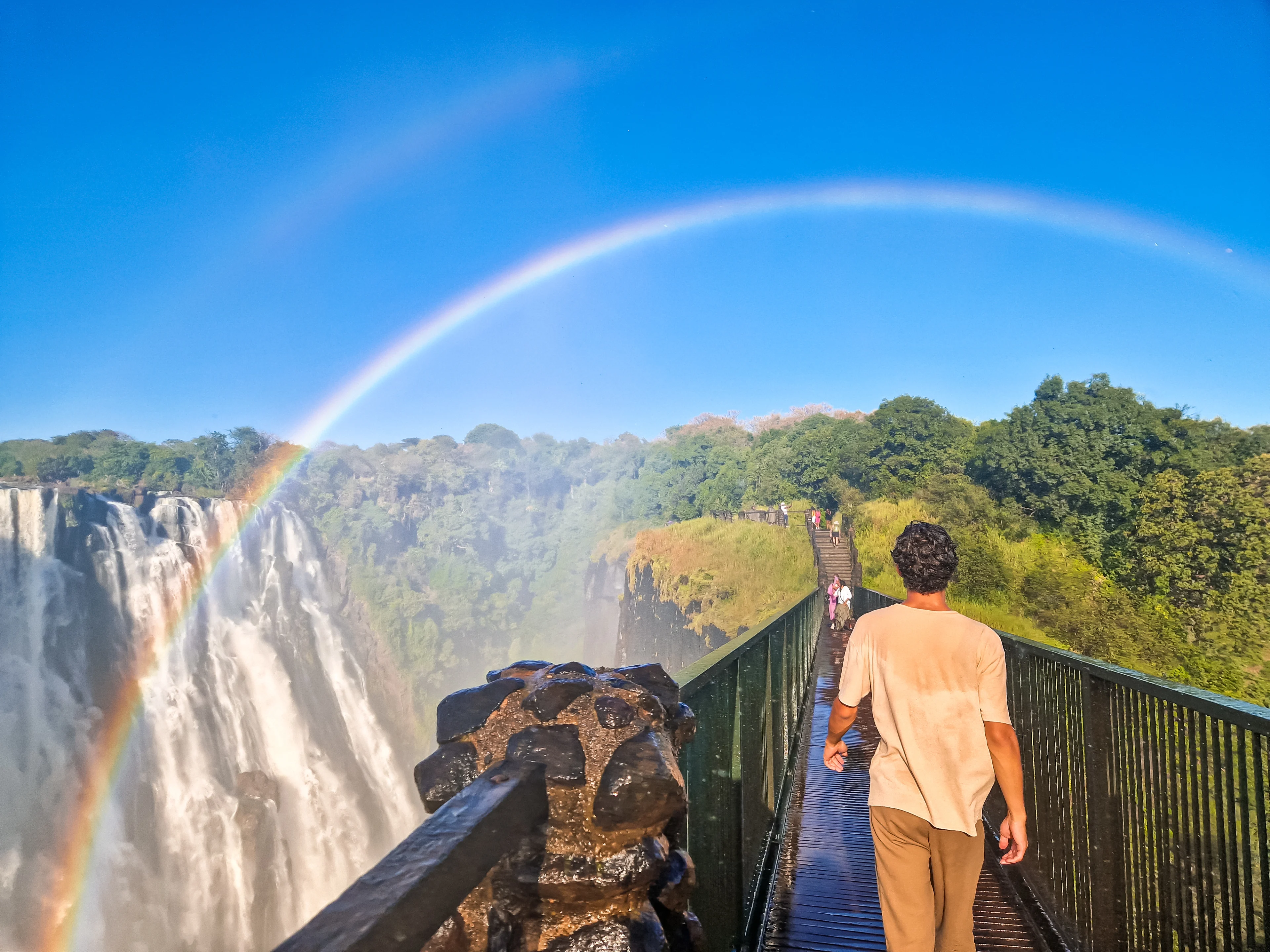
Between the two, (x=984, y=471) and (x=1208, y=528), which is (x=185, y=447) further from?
(x=1208, y=528)

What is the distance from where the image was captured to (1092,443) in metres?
48.1

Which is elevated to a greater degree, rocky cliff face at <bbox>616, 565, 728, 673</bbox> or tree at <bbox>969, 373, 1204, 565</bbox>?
tree at <bbox>969, 373, 1204, 565</bbox>

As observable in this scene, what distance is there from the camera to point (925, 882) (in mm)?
2676

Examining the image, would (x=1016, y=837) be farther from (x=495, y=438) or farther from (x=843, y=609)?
(x=495, y=438)

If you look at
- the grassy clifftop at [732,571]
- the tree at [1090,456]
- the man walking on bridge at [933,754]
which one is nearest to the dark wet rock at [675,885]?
the man walking on bridge at [933,754]

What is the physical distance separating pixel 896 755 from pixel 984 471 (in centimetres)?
5382

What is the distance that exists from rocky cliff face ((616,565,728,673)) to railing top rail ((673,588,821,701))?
88.2ft

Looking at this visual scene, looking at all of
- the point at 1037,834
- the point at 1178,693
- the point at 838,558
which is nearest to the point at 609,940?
the point at 1178,693

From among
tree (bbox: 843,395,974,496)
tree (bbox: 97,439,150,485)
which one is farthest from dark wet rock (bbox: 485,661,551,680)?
tree (bbox: 97,439,150,485)

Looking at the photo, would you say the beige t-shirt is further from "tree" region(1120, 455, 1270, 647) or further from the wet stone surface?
"tree" region(1120, 455, 1270, 647)

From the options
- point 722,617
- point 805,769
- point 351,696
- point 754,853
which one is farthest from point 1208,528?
point 351,696

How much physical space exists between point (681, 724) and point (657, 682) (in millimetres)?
102

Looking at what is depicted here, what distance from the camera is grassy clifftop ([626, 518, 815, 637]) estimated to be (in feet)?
111

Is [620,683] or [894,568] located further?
[894,568]
